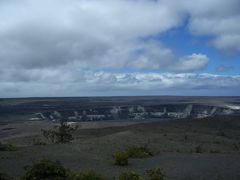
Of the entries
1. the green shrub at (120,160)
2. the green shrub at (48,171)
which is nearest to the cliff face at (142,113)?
the green shrub at (120,160)

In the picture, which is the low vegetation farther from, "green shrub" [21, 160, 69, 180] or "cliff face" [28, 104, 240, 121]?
"cliff face" [28, 104, 240, 121]

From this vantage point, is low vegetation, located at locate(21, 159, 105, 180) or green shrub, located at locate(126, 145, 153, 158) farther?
green shrub, located at locate(126, 145, 153, 158)

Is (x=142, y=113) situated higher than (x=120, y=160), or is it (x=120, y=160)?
(x=142, y=113)

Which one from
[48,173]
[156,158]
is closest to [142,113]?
[156,158]

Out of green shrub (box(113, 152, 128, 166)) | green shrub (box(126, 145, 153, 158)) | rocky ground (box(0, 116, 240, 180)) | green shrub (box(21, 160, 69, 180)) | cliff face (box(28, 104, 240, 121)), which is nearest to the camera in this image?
green shrub (box(21, 160, 69, 180))

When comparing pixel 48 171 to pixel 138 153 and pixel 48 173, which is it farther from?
pixel 138 153

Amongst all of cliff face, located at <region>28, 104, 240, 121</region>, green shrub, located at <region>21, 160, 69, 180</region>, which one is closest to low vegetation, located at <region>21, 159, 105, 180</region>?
green shrub, located at <region>21, 160, 69, 180</region>

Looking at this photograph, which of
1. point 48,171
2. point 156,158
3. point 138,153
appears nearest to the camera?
point 48,171

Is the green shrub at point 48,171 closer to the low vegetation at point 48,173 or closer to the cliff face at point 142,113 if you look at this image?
the low vegetation at point 48,173

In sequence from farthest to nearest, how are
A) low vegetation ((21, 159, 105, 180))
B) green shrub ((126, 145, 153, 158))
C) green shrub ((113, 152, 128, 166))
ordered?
green shrub ((126, 145, 153, 158)), green shrub ((113, 152, 128, 166)), low vegetation ((21, 159, 105, 180))

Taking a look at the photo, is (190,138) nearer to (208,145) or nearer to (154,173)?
(208,145)

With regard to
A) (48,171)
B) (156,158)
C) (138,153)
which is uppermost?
(48,171)
